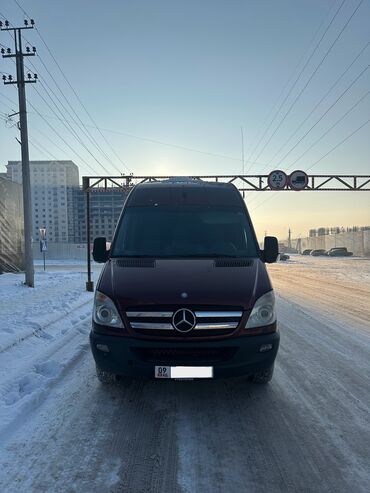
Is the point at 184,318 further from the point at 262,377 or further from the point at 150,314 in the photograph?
the point at 262,377

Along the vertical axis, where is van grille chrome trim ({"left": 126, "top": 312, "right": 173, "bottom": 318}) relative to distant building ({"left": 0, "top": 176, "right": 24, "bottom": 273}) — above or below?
below

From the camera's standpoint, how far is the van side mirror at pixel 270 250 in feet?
17.4

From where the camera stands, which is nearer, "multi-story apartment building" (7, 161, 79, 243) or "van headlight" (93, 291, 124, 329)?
"van headlight" (93, 291, 124, 329)

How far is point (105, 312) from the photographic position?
397 cm

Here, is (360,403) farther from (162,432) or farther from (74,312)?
(74,312)

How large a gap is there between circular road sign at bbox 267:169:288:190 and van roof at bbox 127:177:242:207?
18732 millimetres

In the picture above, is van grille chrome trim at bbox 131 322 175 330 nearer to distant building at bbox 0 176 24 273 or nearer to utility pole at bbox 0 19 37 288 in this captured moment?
utility pole at bbox 0 19 37 288

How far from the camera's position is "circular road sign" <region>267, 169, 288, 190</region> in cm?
2378

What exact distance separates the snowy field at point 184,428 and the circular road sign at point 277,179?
1860 centimetres

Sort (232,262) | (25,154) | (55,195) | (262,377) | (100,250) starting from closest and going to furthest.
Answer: (262,377)
(232,262)
(100,250)
(25,154)
(55,195)

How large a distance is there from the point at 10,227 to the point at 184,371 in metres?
24.8

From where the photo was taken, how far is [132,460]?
3121mm

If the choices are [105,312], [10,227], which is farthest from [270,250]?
[10,227]

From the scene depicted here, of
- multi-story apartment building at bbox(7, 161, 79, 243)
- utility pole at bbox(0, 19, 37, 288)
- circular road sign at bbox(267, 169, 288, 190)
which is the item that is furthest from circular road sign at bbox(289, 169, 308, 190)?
multi-story apartment building at bbox(7, 161, 79, 243)
